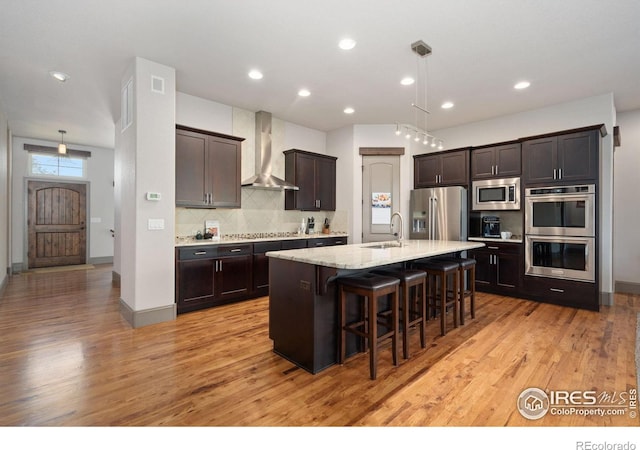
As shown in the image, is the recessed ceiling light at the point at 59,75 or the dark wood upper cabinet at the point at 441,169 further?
the dark wood upper cabinet at the point at 441,169

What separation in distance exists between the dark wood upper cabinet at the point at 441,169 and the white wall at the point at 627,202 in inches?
92.4

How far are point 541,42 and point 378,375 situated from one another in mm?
3529

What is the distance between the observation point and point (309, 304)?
2422mm

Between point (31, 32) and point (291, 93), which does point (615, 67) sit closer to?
point (291, 93)

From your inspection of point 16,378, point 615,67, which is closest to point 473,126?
point 615,67

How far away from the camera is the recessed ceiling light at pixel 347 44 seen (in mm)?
3051

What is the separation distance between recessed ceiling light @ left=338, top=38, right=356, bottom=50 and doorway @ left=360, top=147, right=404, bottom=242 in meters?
2.80

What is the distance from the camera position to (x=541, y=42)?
120 inches

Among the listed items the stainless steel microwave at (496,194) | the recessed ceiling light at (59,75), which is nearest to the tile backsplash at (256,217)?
the recessed ceiling light at (59,75)

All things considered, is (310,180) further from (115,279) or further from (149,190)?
(115,279)

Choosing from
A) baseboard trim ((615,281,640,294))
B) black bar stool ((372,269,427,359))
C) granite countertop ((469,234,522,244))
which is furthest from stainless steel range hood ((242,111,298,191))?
baseboard trim ((615,281,640,294))

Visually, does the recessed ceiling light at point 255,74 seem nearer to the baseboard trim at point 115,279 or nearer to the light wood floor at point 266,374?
the light wood floor at point 266,374

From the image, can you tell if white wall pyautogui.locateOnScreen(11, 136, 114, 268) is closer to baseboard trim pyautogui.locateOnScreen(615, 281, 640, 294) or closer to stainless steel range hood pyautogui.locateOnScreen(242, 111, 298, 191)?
stainless steel range hood pyautogui.locateOnScreen(242, 111, 298, 191)

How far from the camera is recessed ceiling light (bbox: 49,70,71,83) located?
3719 millimetres
